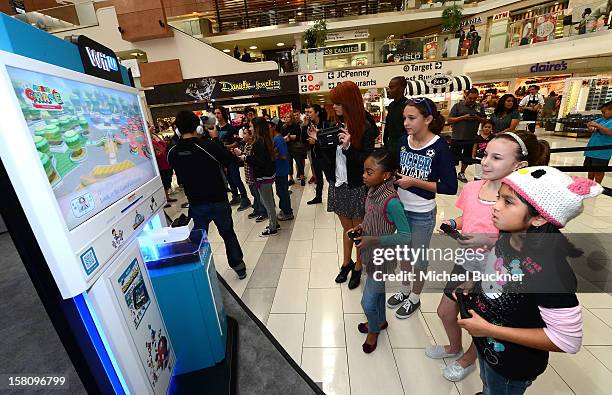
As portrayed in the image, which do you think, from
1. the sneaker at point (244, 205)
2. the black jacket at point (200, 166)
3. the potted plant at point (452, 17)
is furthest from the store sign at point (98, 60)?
the potted plant at point (452, 17)

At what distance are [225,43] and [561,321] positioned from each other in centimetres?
1470

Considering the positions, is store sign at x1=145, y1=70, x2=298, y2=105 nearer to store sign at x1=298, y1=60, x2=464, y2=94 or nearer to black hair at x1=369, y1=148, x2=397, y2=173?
store sign at x1=298, y1=60, x2=464, y2=94

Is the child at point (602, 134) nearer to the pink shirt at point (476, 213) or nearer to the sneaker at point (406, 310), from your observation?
the sneaker at point (406, 310)

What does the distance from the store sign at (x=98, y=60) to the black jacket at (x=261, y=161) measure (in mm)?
1886

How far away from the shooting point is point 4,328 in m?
2.67

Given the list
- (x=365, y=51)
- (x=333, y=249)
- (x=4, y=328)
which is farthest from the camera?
(x=365, y=51)

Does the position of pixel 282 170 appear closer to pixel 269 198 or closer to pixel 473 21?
pixel 269 198

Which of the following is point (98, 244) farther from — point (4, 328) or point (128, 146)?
point (4, 328)

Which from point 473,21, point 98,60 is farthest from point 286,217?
point 473,21

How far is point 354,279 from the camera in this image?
2.77 metres

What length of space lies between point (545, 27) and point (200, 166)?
42.6 ft

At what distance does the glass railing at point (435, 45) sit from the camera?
9258 millimetres

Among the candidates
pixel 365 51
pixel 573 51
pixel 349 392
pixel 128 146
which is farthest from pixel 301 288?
pixel 573 51

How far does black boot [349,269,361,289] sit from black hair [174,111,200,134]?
6.50 feet
